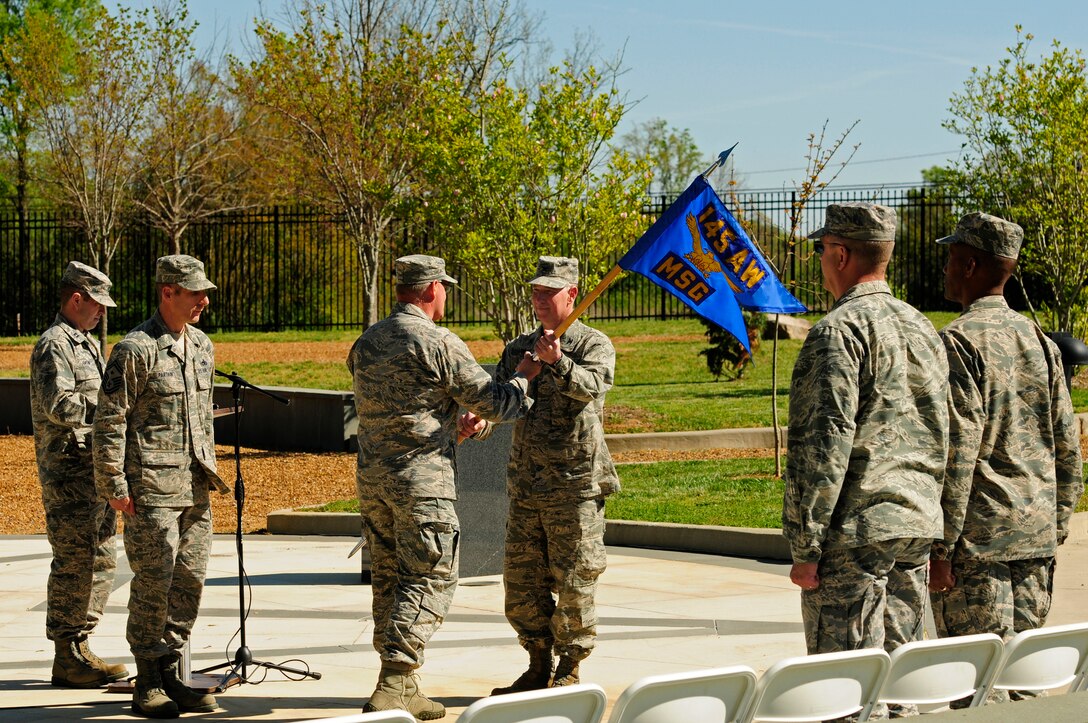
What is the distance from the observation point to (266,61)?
70.6 ft

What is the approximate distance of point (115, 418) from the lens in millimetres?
6422

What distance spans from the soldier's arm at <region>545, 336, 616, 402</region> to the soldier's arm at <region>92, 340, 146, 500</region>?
189 cm

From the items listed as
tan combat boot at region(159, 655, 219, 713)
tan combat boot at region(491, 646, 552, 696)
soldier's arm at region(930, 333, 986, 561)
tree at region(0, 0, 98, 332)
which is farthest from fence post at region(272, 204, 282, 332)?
soldier's arm at region(930, 333, 986, 561)

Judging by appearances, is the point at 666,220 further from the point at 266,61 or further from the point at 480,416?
the point at 266,61

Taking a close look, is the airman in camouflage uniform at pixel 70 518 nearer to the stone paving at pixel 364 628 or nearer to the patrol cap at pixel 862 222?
the stone paving at pixel 364 628

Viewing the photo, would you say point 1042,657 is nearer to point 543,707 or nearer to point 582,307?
point 543,707

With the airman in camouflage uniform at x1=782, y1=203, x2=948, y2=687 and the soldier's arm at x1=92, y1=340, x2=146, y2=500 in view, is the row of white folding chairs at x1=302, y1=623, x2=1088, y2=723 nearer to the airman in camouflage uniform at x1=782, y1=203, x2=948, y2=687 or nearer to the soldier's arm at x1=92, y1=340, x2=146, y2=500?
the airman in camouflage uniform at x1=782, y1=203, x2=948, y2=687

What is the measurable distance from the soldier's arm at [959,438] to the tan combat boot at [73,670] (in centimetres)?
408

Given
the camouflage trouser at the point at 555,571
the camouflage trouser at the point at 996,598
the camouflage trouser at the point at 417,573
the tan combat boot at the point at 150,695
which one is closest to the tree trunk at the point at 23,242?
the tan combat boot at the point at 150,695

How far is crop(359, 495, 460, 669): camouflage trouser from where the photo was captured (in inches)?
238

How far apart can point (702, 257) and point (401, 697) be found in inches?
98.3

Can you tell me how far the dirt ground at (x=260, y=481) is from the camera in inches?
545

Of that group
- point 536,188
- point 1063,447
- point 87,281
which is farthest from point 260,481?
point 1063,447

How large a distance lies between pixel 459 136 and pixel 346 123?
424 centimetres
